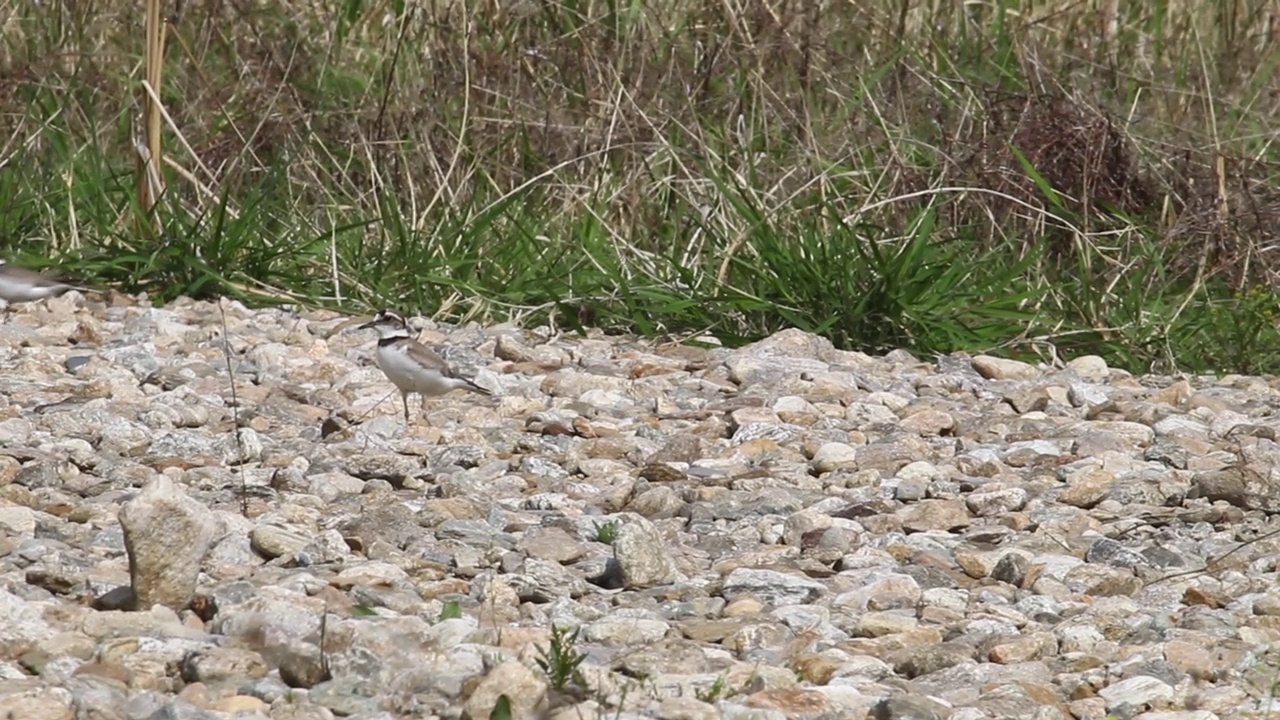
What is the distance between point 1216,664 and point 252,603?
5.17 feet

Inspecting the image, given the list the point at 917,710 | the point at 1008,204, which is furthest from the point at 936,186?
the point at 917,710

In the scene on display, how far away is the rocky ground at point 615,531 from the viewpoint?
2.98 m

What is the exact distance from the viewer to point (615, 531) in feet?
12.9

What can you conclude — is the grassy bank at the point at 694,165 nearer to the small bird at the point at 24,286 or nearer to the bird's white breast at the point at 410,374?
the small bird at the point at 24,286

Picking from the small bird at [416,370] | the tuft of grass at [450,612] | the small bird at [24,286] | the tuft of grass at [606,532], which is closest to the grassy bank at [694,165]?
the small bird at [24,286]

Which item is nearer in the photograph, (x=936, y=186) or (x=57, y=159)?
(x=936, y=186)

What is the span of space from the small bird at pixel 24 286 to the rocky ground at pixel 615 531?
7 centimetres

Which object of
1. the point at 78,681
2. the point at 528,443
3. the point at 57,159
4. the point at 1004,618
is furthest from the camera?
the point at 57,159

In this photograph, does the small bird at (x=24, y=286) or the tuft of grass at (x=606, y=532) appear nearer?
the tuft of grass at (x=606, y=532)

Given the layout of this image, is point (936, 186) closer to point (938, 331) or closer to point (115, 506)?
point (938, 331)

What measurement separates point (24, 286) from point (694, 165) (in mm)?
2599

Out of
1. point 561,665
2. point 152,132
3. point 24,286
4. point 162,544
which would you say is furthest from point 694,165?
point 561,665

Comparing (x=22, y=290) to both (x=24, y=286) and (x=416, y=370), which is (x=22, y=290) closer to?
(x=24, y=286)

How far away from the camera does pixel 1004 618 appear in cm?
351
